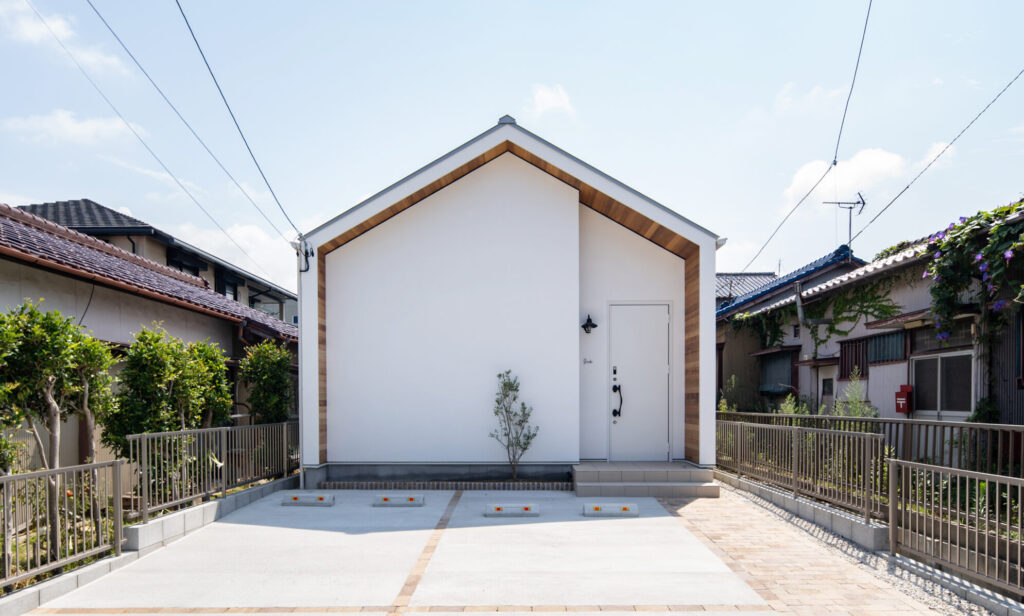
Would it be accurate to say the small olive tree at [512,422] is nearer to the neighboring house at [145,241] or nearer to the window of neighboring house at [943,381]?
the neighboring house at [145,241]

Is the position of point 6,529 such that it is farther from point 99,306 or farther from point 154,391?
point 99,306

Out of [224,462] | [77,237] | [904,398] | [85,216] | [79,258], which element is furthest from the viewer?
[85,216]

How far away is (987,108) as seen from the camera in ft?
28.1

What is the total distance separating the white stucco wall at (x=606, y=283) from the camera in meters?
9.20

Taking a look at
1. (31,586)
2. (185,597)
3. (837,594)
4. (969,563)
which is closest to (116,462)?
(31,586)

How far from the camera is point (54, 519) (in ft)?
14.4

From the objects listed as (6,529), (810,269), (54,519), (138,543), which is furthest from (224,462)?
(810,269)

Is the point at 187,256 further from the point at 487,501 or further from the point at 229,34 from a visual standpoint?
the point at 487,501

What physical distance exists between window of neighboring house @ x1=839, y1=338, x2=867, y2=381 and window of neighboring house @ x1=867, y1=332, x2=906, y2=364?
0.57 ft

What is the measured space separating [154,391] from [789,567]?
21.5ft

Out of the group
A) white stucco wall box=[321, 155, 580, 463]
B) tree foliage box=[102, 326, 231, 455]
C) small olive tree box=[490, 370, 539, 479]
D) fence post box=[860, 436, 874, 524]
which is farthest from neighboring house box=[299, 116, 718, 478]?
fence post box=[860, 436, 874, 524]

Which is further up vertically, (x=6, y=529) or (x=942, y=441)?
(x=942, y=441)

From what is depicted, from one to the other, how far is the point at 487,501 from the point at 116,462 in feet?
13.6

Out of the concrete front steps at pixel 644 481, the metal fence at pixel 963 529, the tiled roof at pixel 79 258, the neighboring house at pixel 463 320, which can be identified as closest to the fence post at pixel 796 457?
the concrete front steps at pixel 644 481
